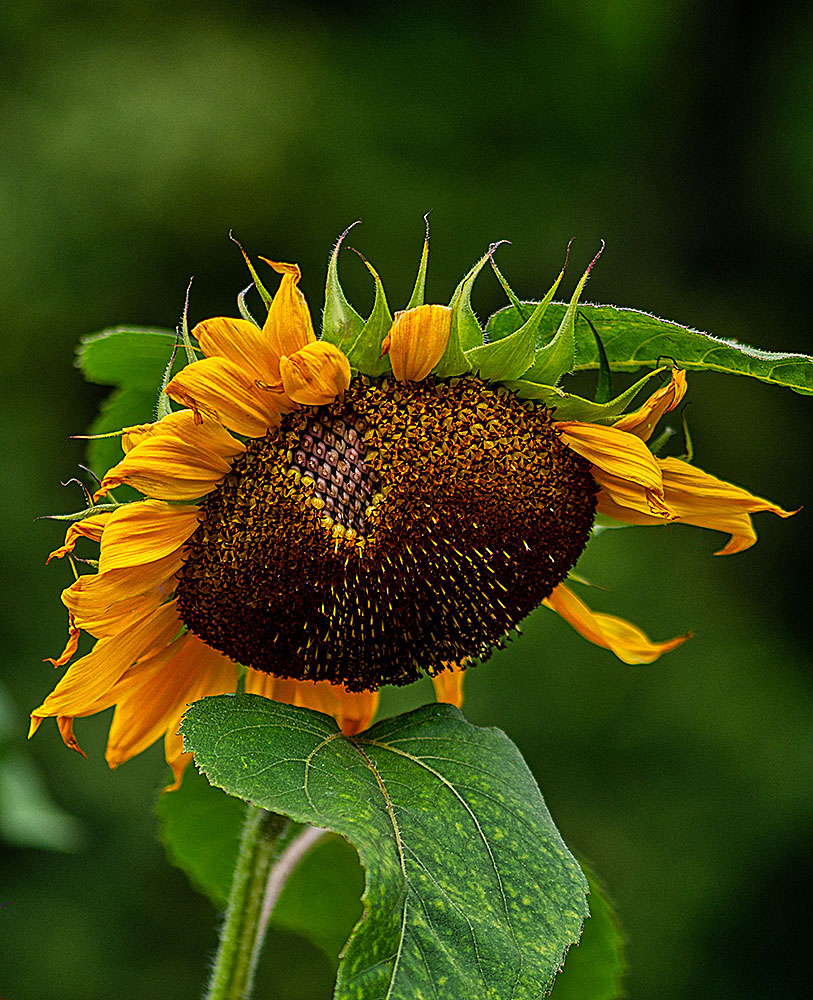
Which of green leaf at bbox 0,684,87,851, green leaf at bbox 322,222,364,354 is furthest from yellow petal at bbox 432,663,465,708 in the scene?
green leaf at bbox 0,684,87,851

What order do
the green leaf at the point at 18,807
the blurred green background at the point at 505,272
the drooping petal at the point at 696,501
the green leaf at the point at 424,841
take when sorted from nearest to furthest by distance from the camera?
the green leaf at the point at 424,841 → the drooping petal at the point at 696,501 → the green leaf at the point at 18,807 → the blurred green background at the point at 505,272

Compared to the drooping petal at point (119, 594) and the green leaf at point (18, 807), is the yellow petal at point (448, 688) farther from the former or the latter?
the green leaf at point (18, 807)

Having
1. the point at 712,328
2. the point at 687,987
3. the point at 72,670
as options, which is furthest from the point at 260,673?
the point at 712,328

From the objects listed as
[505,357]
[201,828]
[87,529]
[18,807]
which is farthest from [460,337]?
[18,807]

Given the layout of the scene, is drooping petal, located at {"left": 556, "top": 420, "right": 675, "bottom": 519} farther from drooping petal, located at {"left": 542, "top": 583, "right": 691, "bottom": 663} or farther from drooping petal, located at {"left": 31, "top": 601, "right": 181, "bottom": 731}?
drooping petal, located at {"left": 31, "top": 601, "right": 181, "bottom": 731}

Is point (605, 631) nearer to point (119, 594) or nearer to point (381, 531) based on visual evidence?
point (381, 531)

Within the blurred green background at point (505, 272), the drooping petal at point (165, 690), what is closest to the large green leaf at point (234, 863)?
the drooping petal at point (165, 690)
